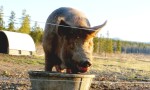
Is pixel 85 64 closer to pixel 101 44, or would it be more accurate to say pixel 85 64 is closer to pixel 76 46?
pixel 76 46

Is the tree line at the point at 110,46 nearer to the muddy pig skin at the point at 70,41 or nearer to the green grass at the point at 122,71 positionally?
the green grass at the point at 122,71

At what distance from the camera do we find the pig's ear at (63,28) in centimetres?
856

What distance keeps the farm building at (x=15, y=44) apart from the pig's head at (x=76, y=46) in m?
19.8

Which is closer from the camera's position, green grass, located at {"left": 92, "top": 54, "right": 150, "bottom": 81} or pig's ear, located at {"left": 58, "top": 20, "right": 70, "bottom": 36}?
pig's ear, located at {"left": 58, "top": 20, "right": 70, "bottom": 36}

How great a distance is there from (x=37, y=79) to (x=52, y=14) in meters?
3.01

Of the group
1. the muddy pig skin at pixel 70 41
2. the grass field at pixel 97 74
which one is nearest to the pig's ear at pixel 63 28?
the muddy pig skin at pixel 70 41

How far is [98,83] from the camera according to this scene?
1277cm

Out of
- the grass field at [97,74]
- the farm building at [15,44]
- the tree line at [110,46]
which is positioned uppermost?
the farm building at [15,44]

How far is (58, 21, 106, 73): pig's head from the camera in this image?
7754 millimetres

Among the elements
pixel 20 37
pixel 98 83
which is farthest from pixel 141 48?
pixel 98 83

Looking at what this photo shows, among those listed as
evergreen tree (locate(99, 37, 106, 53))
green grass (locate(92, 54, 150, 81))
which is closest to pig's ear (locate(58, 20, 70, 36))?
green grass (locate(92, 54, 150, 81))

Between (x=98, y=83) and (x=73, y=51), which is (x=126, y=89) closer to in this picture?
(x=98, y=83)

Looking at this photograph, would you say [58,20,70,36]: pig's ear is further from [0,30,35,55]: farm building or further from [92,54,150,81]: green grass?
[0,30,35,55]: farm building

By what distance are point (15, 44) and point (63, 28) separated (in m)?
20.5
